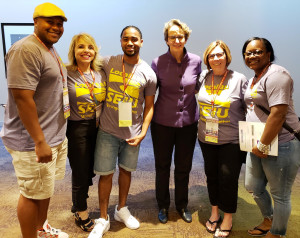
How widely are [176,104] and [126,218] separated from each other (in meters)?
1.04

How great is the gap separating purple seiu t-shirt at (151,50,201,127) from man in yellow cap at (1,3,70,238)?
0.79m

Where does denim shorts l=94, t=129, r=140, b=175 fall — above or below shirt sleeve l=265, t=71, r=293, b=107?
below

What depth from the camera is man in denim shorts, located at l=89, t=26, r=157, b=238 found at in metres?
1.95

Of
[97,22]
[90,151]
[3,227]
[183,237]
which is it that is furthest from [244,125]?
[97,22]

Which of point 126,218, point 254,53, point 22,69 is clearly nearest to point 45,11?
point 22,69

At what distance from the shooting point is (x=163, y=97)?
7.00 ft

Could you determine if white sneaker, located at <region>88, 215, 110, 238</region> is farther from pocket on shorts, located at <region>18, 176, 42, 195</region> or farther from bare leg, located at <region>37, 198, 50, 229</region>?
pocket on shorts, located at <region>18, 176, 42, 195</region>

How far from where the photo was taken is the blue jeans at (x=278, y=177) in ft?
5.43

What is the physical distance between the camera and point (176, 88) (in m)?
2.07

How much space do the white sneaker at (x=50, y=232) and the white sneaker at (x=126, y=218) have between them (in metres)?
0.44

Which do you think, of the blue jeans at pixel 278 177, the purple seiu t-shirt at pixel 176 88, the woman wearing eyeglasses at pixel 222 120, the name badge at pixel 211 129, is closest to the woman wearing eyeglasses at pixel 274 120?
the blue jeans at pixel 278 177

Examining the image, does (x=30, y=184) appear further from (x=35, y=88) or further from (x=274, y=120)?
(x=274, y=120)

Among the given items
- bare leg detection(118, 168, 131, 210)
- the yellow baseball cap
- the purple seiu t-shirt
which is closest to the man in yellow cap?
the yellow baseball cap

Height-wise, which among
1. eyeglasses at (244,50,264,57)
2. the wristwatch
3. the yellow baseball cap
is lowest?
the wristwatch
